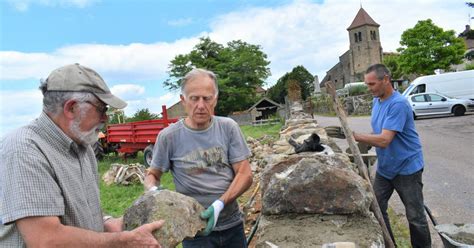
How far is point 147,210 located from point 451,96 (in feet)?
77.1

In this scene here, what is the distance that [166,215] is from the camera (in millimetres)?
1857

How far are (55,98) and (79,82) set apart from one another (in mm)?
123

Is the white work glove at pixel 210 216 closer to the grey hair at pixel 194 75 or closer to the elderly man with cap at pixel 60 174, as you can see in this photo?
the elderly man with cap at pixel 60 174

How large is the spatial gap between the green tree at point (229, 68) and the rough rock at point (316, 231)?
42254 millimetres

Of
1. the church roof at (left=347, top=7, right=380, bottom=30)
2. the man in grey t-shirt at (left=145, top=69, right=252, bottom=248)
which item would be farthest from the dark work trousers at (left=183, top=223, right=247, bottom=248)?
the church roof at (left=347, top=7, right=380, bottom=30)

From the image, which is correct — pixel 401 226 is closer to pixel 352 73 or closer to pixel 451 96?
pixel 451 96

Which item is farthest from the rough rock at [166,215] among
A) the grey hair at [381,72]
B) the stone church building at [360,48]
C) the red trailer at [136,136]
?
the stone church building at [360,48]

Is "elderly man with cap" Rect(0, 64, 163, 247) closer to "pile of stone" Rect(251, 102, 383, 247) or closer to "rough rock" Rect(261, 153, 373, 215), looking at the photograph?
"pile of stone" Rect(251, 102, 383, 247)

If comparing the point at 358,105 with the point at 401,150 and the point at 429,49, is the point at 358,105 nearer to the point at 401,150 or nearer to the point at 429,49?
the point at 429,49

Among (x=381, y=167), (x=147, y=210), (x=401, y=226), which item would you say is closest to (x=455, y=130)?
(x=401, y=226)

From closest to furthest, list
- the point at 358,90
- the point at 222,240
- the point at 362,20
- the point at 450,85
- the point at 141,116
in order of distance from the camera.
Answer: the point at 222,240 < the point at 450,85 < the point at 141,116 < the point at 358,90 < the point at 362,20

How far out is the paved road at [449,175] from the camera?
5.50 m

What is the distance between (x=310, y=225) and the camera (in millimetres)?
2318

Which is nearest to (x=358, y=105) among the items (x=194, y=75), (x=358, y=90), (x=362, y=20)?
(x=358, y=90)
